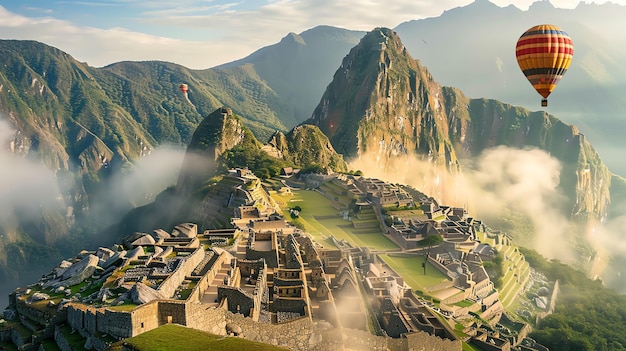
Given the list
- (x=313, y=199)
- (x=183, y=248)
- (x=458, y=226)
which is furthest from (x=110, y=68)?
(x=183, y=248)

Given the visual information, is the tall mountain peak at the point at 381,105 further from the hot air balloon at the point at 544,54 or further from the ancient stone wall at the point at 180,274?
the ancient stone wall at the point at 180,274

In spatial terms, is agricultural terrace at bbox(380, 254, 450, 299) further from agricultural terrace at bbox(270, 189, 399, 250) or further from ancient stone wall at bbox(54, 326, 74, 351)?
ancient stone wall at bbox(54, 326, 74, 351)

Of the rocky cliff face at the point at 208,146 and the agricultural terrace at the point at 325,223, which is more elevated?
the rocky cliff face at the point at 208,146

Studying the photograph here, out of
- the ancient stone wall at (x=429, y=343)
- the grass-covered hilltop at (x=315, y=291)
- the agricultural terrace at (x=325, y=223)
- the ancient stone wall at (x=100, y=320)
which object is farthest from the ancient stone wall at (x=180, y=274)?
the agricultural terrace at (x=325, y=223)

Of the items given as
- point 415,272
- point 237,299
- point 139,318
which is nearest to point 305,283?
point 237,299

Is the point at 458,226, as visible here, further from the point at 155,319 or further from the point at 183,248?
the point at 155,319

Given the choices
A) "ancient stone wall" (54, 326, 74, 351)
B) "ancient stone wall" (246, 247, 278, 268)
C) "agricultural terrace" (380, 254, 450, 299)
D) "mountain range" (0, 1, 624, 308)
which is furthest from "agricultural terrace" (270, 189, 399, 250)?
"mountain range" (0, 1, 624, 308)

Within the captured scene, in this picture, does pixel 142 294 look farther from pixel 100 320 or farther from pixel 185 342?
pixel 185 342
